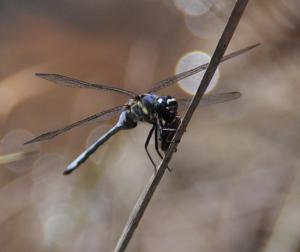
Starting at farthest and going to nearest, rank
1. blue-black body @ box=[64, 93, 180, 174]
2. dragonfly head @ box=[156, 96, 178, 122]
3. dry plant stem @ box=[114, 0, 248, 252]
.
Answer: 1. dragonfly head @ box=[156, 96, 178, 122]
2. blue-black body @ box=[64, 93, 180, 174]
3. dry plant stem @ box=[114, 0, 248, 252]

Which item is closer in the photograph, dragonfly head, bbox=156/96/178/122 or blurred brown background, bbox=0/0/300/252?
dragonfly head, bbox=156/96/178/122

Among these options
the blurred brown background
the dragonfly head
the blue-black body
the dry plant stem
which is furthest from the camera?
the blurred brown background

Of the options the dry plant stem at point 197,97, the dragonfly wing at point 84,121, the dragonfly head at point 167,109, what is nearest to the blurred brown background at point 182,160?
the dragonfly wing at point 84,121

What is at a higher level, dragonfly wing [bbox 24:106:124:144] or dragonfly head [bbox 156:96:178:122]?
dragonfly wing [bbox 24:106:124:144]

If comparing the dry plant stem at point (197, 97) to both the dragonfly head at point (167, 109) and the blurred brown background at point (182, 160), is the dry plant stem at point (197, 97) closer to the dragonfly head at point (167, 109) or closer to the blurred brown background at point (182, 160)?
the dragonfly head at point (167, 109)

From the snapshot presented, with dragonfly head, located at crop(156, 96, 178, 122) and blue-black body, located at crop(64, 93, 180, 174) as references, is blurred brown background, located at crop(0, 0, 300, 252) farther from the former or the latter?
dragonfly head, located at crop(156, 96, 178, 122)

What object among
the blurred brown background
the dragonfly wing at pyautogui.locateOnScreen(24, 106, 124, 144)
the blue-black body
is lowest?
the blurred brown background

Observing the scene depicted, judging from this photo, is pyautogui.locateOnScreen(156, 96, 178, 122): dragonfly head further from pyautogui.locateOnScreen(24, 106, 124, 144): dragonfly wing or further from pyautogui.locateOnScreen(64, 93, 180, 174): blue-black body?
pyautogui.locateOnScreen(24, 106, 124, 144): dragonfly wing

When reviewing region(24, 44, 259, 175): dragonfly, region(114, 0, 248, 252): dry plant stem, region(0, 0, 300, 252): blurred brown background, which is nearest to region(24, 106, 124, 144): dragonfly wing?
region(24, 44, 259, 175): dragonfly

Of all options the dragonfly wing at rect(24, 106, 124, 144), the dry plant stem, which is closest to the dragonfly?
the dragonfly wing at rect(24, 106, 124, 144)
